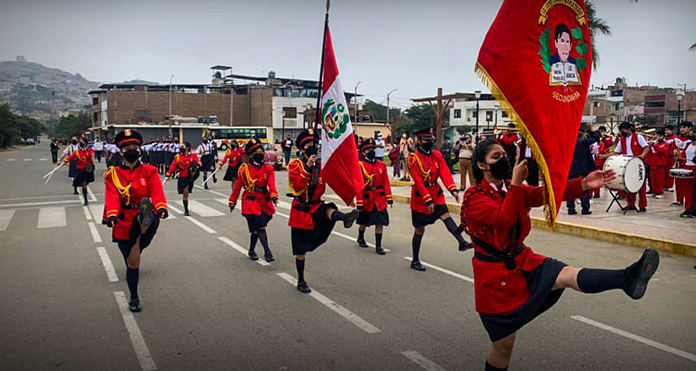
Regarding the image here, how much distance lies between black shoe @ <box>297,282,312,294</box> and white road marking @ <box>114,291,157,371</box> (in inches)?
80.1

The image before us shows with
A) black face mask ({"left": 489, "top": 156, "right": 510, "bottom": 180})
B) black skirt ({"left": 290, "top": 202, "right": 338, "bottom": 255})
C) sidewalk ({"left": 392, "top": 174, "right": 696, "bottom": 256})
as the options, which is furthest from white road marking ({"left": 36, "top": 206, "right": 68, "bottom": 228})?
black face mask ({"left": 489, "top": 156, "right": 510, "bottom": 180})

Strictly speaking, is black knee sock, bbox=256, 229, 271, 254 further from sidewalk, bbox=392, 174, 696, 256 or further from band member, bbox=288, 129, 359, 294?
sidewalk, bbox=392, 174, 696, 256

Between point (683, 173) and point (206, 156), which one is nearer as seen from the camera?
point (683, 173)

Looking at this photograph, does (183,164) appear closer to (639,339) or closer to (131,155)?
(131,155)

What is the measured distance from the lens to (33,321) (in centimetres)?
615

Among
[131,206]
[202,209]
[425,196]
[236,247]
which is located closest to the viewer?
[131,206]

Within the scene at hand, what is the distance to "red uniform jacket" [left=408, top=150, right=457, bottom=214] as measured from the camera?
8500 mm

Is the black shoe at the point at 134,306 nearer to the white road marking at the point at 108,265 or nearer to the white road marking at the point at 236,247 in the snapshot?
the white road marking at the point at 108,265

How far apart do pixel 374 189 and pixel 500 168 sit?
596cm

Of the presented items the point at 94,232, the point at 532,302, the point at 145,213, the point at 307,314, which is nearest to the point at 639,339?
the point at 532,302

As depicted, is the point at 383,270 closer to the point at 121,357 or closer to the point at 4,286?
the point at 121,357

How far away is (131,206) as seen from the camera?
667 cm

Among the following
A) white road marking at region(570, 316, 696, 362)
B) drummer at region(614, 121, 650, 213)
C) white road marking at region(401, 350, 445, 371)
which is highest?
drummer at region(614, 121, 650, 213)

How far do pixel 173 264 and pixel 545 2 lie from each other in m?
7.02
